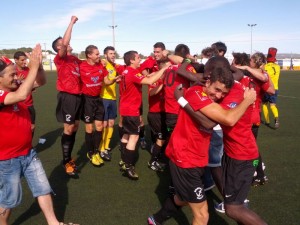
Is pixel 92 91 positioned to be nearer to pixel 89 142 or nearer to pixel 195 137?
pixel 89 142

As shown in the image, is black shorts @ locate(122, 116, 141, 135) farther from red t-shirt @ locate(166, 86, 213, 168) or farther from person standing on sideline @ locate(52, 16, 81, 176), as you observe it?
red t-shirt @ locate(166, 86, 213, 168)

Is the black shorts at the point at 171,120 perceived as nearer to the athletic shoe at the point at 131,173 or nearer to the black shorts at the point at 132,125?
the black shorts at the point at 132,125

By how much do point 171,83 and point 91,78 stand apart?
1.83m

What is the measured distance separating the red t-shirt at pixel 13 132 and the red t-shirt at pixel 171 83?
2.58m

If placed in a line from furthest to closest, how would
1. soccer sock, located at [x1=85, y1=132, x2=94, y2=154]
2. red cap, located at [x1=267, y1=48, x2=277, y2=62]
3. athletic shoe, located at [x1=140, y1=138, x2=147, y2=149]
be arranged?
1. red cap, located at [x1=267, y1=48, x2=277, y2=62]
2. athletic shoe, located at [x1=140, y1=138, x2=147, y2=149]
3. soccer sock, located at [x1=85, y1=132, x2=94, y2=154]

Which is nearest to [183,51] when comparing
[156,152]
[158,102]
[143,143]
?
[158,102]

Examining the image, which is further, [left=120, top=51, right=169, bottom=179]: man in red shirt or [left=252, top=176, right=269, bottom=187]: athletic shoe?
[left=120, top=51, right=169, bottom=179]: man in red shirt

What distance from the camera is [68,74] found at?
239 inches

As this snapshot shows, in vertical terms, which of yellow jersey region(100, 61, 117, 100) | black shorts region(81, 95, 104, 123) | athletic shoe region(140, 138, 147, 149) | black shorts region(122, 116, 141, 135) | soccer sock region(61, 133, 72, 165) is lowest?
athletic shoe region(140, 138, 147, 149)

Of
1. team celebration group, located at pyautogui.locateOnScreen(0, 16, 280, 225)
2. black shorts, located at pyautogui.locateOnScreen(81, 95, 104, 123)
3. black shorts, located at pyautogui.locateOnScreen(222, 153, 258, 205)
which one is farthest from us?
black shorts, located at pyautogui.locateOnScreen(81, 95, 104, 123)

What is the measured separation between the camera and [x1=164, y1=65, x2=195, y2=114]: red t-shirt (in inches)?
205

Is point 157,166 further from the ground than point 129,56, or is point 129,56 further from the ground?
point 129,56

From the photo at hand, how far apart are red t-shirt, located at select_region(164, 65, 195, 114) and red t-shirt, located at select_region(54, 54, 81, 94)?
1.80m

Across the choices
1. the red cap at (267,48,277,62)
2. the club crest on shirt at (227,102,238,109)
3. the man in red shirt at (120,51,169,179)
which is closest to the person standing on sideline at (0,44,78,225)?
the club crest on shirt at (227,102,238,109)
